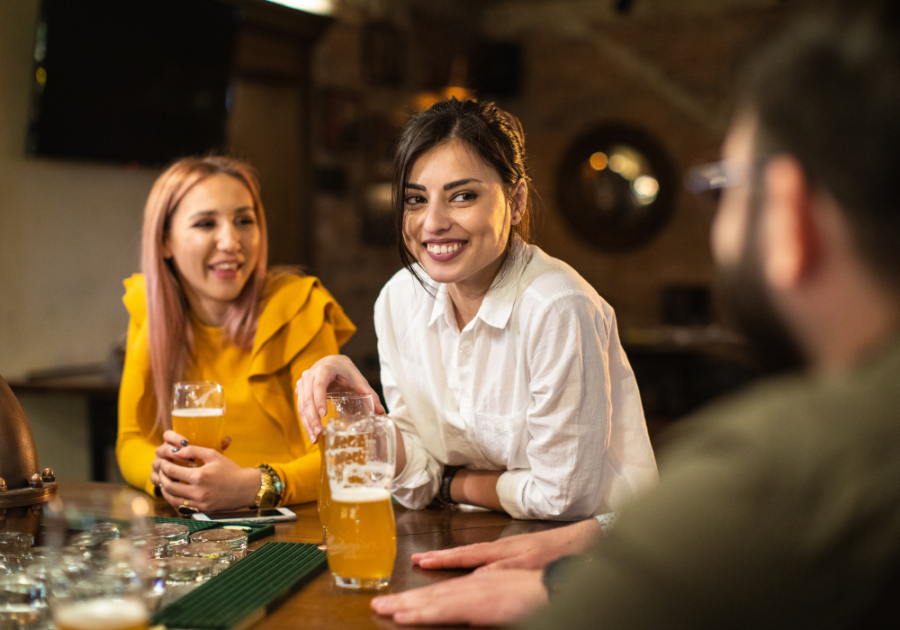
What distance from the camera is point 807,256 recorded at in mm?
671

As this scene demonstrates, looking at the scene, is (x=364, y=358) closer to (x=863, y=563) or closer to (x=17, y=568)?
(x=17, y=568)

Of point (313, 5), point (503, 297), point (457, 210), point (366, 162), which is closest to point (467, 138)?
point (457, 210)

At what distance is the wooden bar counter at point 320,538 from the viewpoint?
0.99 metres

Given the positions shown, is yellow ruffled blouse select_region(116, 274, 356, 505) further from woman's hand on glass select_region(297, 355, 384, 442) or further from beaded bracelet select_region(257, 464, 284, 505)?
woman's hand on glass select_region(297, 355, 384, 442)

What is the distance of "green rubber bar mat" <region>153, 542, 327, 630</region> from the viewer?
96cm

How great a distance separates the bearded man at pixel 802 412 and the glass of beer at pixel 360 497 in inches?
17.1

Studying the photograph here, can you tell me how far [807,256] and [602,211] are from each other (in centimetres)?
669

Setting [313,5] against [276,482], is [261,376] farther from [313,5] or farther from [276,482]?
[313,5]

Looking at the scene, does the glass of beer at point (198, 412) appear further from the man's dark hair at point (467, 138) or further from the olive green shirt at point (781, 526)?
the olive green shirt at point (781, 526)

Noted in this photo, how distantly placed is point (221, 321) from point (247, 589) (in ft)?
3.91

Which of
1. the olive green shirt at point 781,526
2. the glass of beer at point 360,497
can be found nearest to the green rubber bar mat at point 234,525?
the glass of beer at point 360,497

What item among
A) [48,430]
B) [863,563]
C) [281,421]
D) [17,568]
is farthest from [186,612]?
[48,430]

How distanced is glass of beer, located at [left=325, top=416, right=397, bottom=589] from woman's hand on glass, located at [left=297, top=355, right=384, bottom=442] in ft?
1.18

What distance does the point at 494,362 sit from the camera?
5.51 ft
